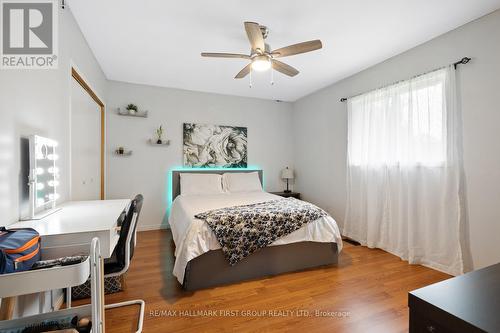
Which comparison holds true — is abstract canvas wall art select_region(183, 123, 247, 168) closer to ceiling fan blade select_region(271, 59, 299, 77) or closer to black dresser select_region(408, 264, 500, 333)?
ceiling fan blade select_region(271, 59, 299, 77)

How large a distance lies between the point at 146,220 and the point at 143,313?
95.1 inches

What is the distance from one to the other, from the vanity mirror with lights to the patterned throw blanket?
3.77 feet

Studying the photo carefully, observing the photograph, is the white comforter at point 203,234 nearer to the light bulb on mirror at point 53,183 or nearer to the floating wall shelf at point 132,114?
the light bulb on mirror at point 53,183

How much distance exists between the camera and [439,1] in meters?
1.92

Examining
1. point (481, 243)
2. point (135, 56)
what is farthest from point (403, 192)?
point (135, 56)

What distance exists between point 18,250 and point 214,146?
3508mm

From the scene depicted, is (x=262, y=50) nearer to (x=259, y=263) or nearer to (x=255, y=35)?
(x=255, y=35)

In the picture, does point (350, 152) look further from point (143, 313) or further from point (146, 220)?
point (146, 220)

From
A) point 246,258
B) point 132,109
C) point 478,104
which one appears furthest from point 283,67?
point 132,109

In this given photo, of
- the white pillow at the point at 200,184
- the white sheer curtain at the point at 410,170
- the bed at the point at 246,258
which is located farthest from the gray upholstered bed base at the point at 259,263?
the white pillow at the point at 200,184

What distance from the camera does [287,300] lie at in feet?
6.39

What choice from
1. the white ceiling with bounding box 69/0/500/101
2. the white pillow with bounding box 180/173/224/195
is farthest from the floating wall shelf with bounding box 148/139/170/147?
the white ceiling with bounding box 69/0/500/101

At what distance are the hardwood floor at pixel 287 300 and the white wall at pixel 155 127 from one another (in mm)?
1503

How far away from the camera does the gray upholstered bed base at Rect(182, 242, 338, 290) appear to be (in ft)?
6.92
